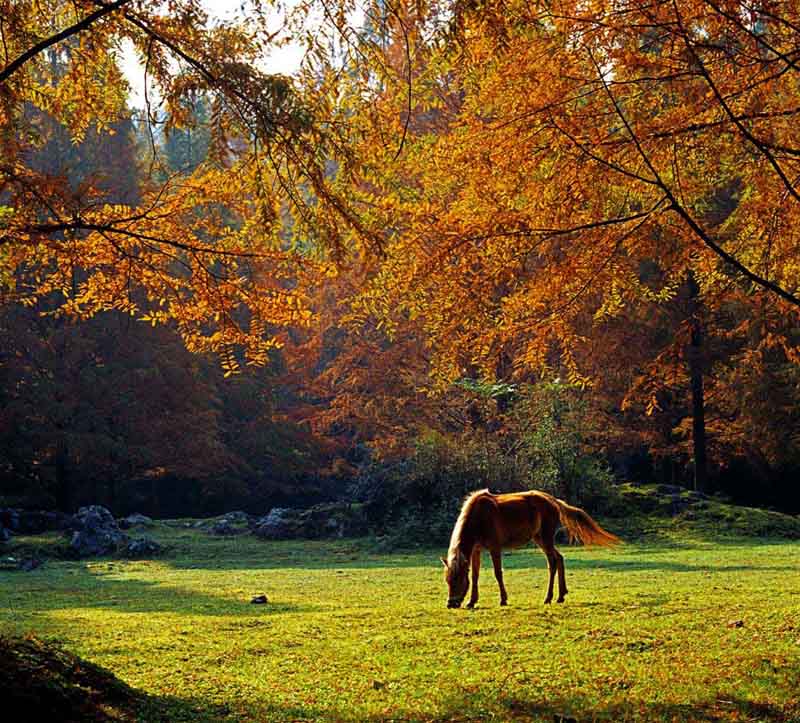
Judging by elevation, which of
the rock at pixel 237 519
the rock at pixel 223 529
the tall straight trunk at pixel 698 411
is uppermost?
the tall straight trunk at pixel 698 411

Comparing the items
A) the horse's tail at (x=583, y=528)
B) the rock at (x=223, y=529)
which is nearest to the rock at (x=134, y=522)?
the rock at (x=223, y=529)

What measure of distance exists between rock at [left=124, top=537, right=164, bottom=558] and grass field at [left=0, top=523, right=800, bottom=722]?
12.7 ft

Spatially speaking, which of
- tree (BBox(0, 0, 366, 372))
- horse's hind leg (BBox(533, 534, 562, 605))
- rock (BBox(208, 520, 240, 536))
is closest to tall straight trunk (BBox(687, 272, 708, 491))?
rock (BBox(208, 520, 240, 536))

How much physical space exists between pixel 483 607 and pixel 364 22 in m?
6.04

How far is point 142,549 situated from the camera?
18.9 metres

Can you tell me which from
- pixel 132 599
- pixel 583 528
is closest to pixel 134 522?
pixel 132 599

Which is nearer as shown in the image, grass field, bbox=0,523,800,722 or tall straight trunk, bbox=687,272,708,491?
grass field, bbox=0,523,800,722

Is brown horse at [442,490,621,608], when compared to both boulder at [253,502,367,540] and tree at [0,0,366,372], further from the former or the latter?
boulder at [253,502,367,540]

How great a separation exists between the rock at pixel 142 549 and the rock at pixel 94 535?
16.1 inches

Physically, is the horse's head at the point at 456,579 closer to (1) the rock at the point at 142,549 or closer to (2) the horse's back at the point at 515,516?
(2) the horse's back at the point at 515,516

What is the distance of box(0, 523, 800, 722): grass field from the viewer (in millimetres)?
5617

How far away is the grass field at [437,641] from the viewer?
5.62 m

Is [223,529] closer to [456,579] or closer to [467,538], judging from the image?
[467,538]

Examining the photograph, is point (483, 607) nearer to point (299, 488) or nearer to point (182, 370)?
point (182, 370)
